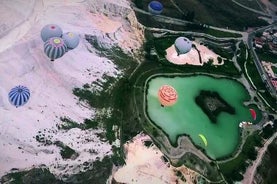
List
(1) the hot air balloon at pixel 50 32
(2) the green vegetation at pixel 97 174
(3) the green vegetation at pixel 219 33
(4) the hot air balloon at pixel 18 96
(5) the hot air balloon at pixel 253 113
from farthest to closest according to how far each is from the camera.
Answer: (3) the green vegetation at pixel 219 33 → (5) the hot air balloon at pixel 253 113 → (1) the hot air balloon at pixel 50 32 → (4) the hot air balloon at pixel 18 96 → (2) the green vegetation at pixel 97 174

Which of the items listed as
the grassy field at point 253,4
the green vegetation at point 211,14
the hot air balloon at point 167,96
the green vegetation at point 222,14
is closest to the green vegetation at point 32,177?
the hot air balloon at point 167,96

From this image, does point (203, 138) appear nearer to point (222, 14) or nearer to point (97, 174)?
point (97, 174)

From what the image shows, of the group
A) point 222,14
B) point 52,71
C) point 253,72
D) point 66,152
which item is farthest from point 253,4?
point 66,152

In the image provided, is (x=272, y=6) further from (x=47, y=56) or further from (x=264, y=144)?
(x=47, y=56)

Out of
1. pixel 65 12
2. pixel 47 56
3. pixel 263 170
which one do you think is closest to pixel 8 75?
pixel 47 56

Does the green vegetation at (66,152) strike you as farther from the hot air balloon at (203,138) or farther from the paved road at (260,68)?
the paved road at (260,68)

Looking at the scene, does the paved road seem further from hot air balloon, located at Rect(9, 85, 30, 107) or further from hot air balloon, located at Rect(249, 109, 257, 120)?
hot air balloon, located at Rect(9, 85, 30, 107)

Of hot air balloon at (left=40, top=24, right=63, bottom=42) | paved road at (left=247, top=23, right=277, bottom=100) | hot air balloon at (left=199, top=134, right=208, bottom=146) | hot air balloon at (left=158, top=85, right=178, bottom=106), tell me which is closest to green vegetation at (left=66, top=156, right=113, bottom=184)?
hot air balloon at (left=158, top=85, right=178, bottom=106)
